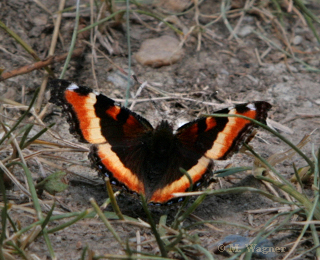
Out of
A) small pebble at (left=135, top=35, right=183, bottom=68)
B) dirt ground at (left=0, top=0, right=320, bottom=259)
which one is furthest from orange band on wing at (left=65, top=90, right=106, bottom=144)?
small pebble at (left=135, top=35, right=183, bottom=68)

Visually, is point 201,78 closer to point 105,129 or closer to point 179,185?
point 105,129

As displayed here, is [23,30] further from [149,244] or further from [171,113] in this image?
[149,244]

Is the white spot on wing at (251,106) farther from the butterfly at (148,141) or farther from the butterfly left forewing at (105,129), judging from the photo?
the butterfly left forewing at (105,129)

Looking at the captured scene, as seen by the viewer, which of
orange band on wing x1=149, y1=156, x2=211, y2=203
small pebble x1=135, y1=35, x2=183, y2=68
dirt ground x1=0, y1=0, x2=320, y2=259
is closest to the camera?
orange band on wing x1=149, y1=156, x2=211, y2=203

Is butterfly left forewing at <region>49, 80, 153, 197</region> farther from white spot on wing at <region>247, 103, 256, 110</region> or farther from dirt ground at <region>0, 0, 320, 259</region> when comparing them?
white spot on wing at <region>247, 103, 256, 110</region>

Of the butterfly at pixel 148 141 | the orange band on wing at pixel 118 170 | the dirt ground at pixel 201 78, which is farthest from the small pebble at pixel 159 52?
the orange band on wing at pixel 118 170

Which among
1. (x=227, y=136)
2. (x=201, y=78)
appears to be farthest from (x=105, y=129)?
(x=201, y=78)
